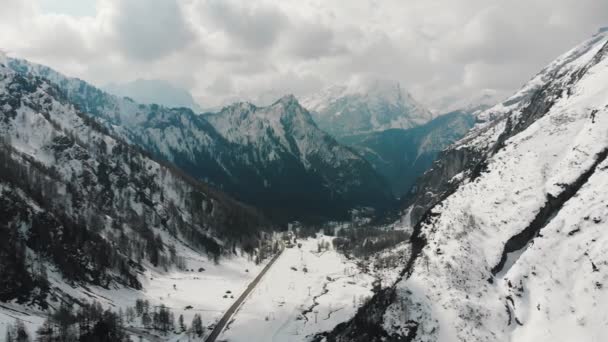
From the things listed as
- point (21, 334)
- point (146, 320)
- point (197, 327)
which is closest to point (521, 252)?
point (197, 327)

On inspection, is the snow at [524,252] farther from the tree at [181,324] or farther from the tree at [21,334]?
the tree at [21,334]

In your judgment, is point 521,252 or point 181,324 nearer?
point 521,252

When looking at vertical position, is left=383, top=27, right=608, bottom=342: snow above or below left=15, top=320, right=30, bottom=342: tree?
above

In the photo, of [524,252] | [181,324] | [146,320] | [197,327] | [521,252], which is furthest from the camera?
[181,324]

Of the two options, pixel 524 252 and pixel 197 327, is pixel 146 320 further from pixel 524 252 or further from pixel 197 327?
pixel 524 252

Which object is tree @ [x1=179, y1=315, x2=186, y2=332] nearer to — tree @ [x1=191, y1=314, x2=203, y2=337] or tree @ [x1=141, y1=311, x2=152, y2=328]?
tree @ [x1=191, y1=314, x2=203, y2=337]

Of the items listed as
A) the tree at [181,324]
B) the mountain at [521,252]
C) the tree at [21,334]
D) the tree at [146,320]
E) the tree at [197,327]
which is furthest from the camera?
the tree at [181,324]

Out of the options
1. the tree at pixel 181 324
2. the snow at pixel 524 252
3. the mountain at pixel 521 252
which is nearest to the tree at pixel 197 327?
the tree at pixel 181 324

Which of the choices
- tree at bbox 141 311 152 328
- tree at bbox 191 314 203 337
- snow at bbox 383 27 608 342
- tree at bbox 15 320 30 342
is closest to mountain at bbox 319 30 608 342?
snow at bbox 383 27 608 342

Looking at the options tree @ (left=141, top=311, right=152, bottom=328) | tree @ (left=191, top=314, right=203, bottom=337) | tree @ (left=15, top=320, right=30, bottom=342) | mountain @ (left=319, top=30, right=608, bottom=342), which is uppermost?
mountain @ (left=319, top=30, right=608, bottom=342)

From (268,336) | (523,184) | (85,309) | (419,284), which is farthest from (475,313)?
(85,309)
